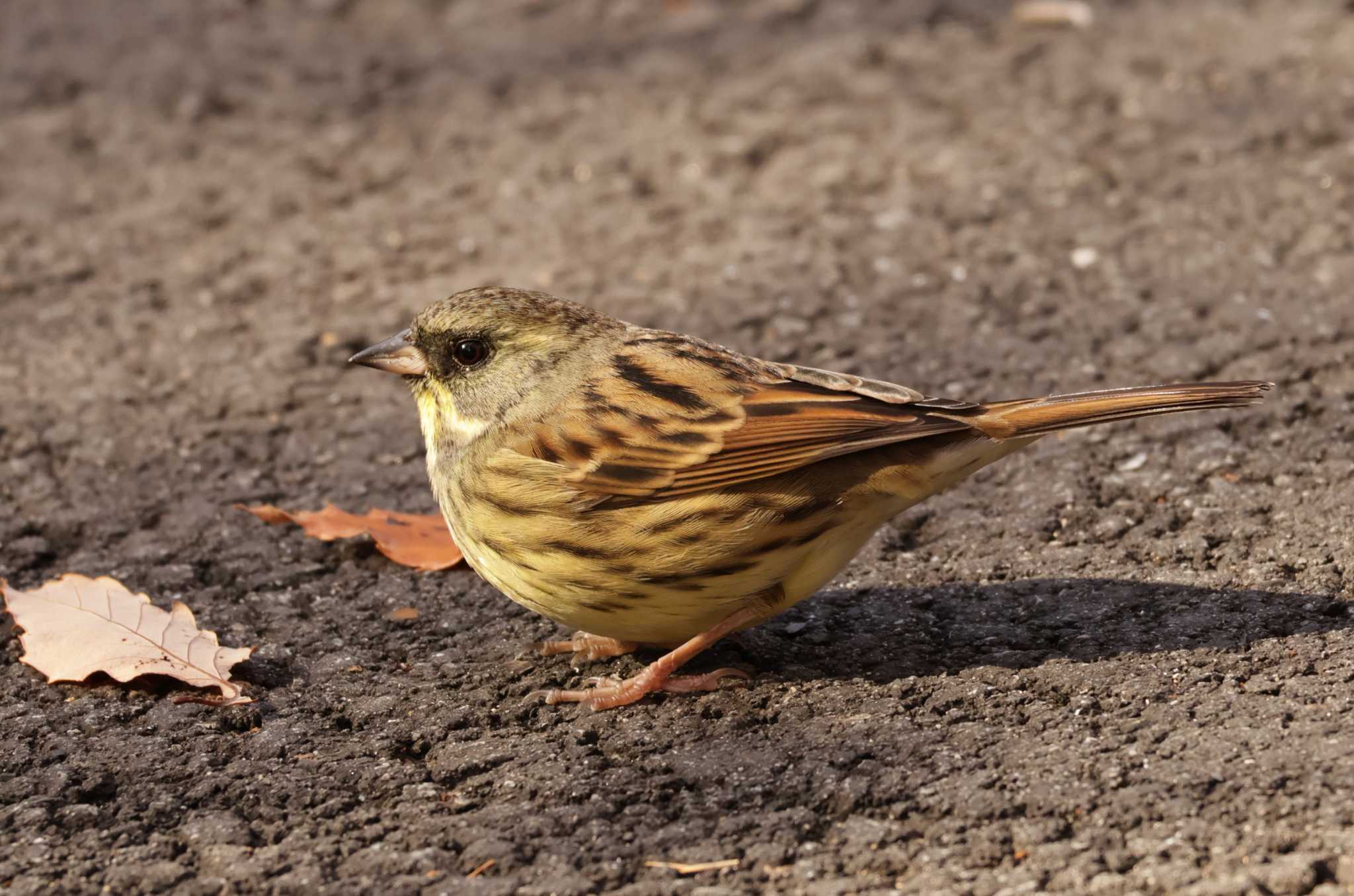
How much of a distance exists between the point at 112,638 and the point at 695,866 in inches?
78.3

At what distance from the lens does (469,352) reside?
4645 millimetres

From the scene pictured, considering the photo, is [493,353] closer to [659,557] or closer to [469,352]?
[469,352]

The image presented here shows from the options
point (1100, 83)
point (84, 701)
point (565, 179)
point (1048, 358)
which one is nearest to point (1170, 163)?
point (1100, 83)

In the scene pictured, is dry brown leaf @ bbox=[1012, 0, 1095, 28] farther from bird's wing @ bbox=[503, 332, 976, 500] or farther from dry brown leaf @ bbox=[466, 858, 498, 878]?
dry brown leaf @ bbox=[466, 858, 498, 878]

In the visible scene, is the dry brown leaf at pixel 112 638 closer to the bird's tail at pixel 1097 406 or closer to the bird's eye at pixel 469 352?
the bird's eye at pixel 469 352

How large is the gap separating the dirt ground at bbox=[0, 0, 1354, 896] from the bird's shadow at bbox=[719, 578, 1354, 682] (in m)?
0.02

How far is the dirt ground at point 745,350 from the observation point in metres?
3.69

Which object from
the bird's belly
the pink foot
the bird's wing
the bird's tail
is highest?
the bird's wing

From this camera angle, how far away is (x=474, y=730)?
4.21 m

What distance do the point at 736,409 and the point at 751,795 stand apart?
1068 mm

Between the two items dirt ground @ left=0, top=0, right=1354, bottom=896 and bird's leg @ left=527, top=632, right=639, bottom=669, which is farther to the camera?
bird's leg @ left=527, top=632, right=639, bottom=669

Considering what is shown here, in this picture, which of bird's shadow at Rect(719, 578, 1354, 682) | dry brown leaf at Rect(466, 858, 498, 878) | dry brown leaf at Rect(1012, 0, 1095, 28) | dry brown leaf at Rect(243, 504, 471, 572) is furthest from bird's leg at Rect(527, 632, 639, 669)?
dry brown leaf at Rect(1012, 0, 1095, 28)

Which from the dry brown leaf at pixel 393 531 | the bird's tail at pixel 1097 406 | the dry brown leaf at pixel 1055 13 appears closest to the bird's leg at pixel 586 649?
the dry brown leaf at pixel 393 531

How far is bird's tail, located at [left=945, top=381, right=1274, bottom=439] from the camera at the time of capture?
4.09 meters
